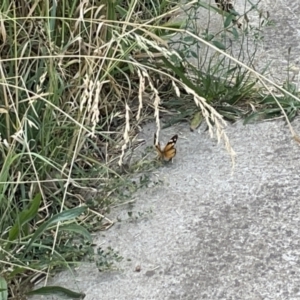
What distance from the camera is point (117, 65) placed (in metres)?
2.36

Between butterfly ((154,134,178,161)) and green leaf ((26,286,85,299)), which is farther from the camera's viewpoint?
butterfly ((154,134,178,161))

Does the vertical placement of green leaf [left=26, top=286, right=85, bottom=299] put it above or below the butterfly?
below

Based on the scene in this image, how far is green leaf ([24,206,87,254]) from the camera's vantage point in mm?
1825

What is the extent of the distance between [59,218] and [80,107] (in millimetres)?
288

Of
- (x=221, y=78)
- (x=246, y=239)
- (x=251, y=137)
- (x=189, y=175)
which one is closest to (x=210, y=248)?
(x=246, y=239)

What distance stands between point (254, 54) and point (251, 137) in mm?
365

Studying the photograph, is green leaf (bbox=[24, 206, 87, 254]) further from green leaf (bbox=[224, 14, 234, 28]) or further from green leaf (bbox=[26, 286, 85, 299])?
green leaf (bbox=[224, 14, 234, 28])

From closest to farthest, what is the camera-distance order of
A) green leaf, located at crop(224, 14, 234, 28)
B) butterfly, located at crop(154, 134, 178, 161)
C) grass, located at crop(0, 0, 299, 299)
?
grass, located at crop(0, 0, 299, 299), butterfly, located at crop(154, 134, 178, 161), green leaf, located at crop(224, 14, 234, 28)

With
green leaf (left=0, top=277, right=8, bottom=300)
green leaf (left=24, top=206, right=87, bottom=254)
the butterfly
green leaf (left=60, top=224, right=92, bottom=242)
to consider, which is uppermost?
the butterfly

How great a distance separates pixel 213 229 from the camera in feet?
6.41

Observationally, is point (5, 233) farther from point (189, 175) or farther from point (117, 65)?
point (117, 65)

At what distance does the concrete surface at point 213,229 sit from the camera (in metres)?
1.80

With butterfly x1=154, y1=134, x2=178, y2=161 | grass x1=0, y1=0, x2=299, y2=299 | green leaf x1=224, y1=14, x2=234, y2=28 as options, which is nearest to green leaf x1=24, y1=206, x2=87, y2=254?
grass x1=0, y1=0, x2=299, y2=299

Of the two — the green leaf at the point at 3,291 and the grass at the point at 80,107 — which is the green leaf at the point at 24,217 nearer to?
the grass at the point at 80,107
